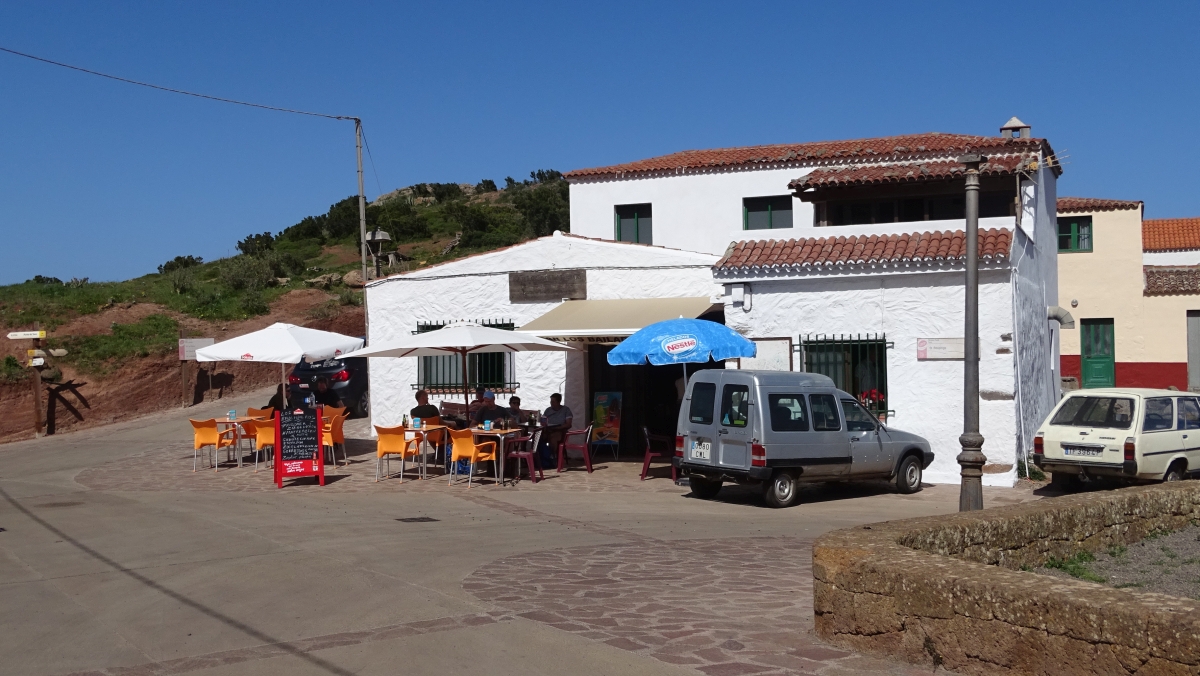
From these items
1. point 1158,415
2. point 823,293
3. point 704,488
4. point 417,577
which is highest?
point 823,293

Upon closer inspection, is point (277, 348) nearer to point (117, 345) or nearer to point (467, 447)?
point (467, 447)

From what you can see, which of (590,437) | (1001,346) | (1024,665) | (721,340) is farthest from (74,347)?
(1024,665)

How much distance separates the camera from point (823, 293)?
670 inches

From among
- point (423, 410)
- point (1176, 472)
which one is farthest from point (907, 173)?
point (423, 410)

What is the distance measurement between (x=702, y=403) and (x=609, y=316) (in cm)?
468

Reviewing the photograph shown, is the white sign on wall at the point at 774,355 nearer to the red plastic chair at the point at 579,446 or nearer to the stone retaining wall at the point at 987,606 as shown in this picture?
the red plastic chair at the point at 579,446

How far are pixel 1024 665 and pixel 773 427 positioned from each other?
8500 mm

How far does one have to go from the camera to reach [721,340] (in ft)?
52.2

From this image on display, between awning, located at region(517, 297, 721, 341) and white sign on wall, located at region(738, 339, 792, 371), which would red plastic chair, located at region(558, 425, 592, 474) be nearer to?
awning, located at region(517, 297, 721, 341)

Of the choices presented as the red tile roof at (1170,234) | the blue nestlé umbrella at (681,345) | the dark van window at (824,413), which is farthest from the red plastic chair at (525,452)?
the red tile roof at (1170,234)

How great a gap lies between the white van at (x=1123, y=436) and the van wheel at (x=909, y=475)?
177 centimetres

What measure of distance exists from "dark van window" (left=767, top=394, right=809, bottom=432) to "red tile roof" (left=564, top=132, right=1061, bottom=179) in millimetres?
11060

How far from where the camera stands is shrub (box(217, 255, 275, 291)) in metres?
39.4

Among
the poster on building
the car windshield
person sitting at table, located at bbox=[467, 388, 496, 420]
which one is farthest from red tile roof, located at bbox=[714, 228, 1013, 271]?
person sitting at table, located at bbox=[467, 388, 496, 420]
